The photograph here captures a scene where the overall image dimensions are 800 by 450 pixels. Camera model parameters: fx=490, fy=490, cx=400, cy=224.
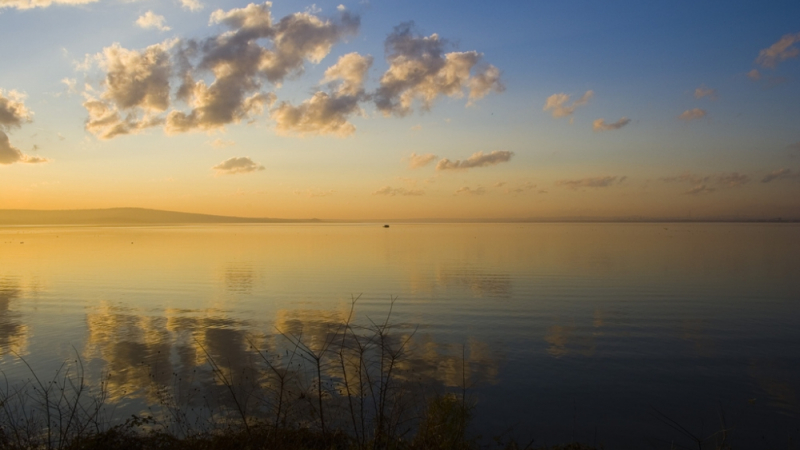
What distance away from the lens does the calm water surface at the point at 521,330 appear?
1268cm

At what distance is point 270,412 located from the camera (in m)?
12.0

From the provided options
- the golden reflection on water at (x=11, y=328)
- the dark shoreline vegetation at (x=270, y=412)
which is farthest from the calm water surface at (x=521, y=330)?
the dark shoreline vegetation at (x=270, y=412)

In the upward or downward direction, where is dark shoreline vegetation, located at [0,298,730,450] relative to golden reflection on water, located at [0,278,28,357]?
upward

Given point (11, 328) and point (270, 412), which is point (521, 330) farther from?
point (11, 328)

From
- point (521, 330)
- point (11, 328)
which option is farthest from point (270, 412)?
point (11, 328)

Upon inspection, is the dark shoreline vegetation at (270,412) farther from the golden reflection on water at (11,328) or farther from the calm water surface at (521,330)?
the golden reflection on water at (11,328)

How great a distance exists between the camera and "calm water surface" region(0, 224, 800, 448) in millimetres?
12680

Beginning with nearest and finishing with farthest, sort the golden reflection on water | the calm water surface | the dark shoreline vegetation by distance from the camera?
the dark shoreline vegetation → the calm water surface → the golden reflection on water

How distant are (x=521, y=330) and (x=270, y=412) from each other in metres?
12.0

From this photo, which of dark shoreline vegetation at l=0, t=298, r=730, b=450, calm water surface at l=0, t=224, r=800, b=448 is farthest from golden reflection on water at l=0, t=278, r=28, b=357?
dark shoreline vegetation at l=0, t=298, r=730, b=450

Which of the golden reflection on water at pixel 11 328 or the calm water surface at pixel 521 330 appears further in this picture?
the golden reflection on water at pixel 11 328

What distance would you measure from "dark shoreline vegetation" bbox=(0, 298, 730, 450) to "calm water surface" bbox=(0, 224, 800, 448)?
2.46 feet

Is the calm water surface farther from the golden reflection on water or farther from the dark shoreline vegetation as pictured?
the dark shoreline vegetation

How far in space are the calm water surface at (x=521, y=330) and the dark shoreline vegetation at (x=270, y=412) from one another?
750 mm
